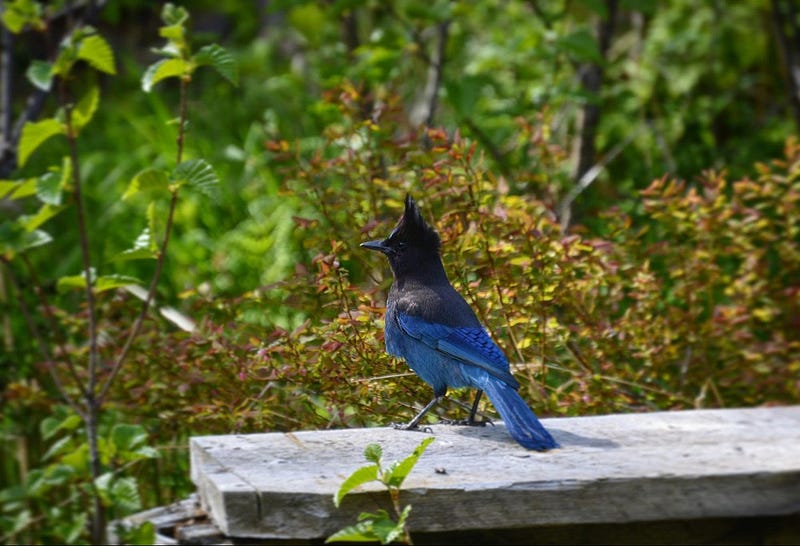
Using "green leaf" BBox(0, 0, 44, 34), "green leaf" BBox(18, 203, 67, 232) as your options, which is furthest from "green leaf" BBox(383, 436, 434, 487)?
"green leaf" BBox(0, 0, 44, 34)

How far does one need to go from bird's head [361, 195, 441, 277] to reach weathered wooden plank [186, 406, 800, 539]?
1.48 ft

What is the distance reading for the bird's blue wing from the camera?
2533 millimetres

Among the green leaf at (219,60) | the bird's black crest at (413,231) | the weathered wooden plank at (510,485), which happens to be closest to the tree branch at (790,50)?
the green leaf at (219,60)

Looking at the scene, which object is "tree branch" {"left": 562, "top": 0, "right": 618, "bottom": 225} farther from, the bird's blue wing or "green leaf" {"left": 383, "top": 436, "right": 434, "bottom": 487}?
"green leaf" {"left": 383, "top": 436, "right": 434, "bottom": 487}

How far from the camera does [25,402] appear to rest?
4051 mm

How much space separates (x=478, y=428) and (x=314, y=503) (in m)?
0.68

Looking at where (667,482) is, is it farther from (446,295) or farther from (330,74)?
(330,74)

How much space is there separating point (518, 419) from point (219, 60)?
1.29 metres

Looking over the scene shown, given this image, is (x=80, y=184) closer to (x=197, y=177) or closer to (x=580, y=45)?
(x=197, y=177)

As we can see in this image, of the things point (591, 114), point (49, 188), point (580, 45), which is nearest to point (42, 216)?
point (49, 188)

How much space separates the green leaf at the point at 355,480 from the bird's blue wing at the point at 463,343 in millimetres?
517

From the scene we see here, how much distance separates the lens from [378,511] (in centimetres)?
213

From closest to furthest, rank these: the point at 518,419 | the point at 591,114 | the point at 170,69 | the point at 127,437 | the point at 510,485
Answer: the point at 510,485 → the point at 518,419 → the point at 170,69 → the point at 127,437 → the point at 591,114

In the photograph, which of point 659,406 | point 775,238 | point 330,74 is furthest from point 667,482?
point 330,74
